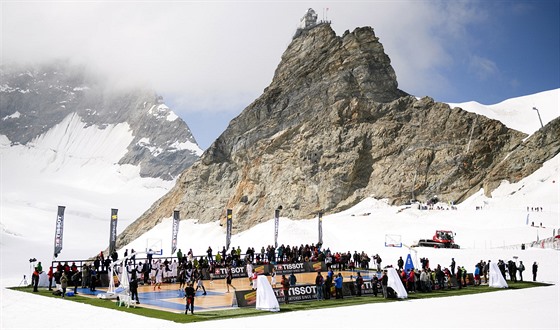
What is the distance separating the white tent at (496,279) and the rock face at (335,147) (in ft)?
159

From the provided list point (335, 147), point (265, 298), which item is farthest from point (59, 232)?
point (335, 147)

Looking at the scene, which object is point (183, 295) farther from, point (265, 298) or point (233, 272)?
point (233, 272)

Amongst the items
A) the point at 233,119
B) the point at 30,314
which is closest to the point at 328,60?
the point at 233,119

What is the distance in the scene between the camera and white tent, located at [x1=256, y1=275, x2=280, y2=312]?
22.7 metres

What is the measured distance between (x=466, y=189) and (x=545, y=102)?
11080 cm

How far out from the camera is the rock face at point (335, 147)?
273ft

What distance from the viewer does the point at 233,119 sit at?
106 metres

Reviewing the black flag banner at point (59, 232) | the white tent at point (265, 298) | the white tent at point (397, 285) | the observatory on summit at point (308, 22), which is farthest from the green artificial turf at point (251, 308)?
the observatory on summit at point (308, 22)

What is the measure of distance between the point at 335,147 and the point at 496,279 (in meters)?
59.6

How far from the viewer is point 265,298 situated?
2288cm

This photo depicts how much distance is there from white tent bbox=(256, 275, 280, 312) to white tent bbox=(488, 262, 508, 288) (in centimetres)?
1510

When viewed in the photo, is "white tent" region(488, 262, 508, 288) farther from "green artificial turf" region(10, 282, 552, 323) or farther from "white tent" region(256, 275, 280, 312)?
"white tent" region(256, 275, 280, 312)

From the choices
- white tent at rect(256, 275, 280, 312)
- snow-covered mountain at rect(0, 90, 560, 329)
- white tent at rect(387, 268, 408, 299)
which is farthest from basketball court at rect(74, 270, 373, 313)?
white tent at rect(387, 268, 408, 299)

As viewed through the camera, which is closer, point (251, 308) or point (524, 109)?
point (251, 308)
